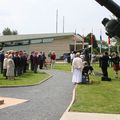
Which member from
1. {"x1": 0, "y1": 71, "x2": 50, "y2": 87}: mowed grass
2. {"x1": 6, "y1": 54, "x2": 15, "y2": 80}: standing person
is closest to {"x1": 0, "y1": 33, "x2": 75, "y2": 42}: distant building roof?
{"x1": 0, "y1": 71, "x2": 50, "y2": 87}: mowed grass

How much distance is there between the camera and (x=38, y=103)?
17.0 m

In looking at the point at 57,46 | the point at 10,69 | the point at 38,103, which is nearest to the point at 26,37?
the point at 57,46

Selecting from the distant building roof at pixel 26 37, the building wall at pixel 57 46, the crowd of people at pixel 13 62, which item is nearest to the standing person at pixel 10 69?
the crowd of people at pixel 13 62

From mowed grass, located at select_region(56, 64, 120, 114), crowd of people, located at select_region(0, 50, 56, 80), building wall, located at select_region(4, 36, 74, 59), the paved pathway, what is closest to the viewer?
the paved pathway

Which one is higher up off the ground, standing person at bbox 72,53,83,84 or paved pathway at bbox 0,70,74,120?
standing person at bbox 72,53,83,84

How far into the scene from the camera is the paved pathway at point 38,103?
46.3ft

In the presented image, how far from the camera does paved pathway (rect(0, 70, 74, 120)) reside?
14.1 meters

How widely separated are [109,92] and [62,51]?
5544 centimetres

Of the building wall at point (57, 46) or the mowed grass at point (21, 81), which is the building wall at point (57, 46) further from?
the mowed grass at point (21, 81)

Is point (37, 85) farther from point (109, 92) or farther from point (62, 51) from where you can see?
point (62, 51)

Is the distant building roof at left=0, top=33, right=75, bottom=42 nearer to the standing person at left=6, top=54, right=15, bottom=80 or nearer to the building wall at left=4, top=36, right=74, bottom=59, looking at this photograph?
the building wall at left=4, top=36, right=74, bottom=59

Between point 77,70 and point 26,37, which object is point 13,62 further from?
point 26,37

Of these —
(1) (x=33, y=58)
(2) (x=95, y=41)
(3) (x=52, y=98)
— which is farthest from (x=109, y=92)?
(2) (x=95, y=41)

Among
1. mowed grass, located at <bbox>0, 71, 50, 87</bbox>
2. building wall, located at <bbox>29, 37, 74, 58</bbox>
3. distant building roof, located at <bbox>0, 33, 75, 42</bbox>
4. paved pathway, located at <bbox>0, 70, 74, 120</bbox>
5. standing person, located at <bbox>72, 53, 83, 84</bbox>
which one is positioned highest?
distant building roof, located at <bbox>0, 33, 75, 42</bbox>
